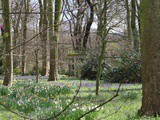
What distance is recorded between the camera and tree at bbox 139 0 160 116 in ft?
17.1

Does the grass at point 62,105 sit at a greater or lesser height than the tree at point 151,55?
lesser

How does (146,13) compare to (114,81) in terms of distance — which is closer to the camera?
(146,13)

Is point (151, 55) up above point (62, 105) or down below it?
above

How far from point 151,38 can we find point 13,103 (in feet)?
12.4

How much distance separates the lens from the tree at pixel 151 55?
523cm

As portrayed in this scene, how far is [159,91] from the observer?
5273 mm

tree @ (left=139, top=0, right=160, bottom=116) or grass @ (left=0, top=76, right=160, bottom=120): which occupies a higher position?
tree @ (left=139, top=0, right=160, bottom=116)

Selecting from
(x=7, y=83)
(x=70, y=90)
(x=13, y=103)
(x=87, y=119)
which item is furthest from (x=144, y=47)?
(x=7, y=83)

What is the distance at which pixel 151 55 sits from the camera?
17.3 ft

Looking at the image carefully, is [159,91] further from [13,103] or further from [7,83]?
[7,83]

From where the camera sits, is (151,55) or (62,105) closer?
(151,55)

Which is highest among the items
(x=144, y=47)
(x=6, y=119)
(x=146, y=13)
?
(x=146, y=13)

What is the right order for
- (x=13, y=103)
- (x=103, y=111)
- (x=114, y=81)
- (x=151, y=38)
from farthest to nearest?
(x=114, y=81), (x=13, y=103), (x=103, y=111), (x=151, y=38)

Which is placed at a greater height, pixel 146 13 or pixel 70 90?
pixel 146 13
